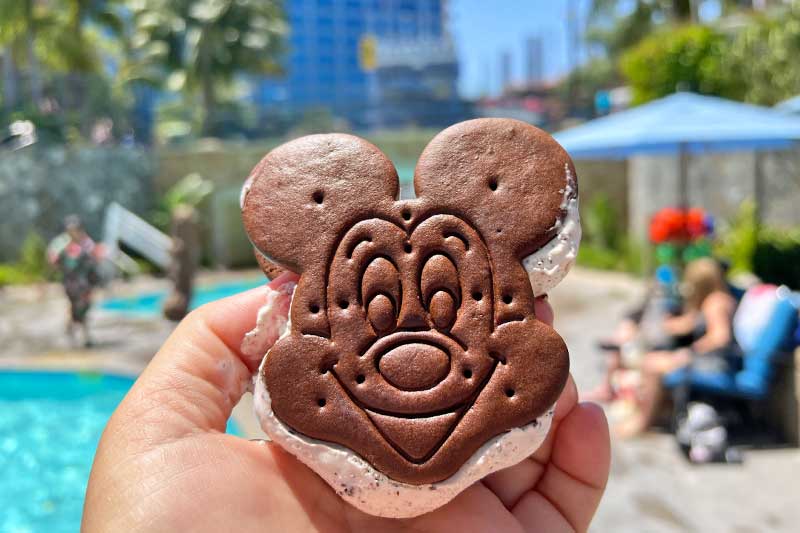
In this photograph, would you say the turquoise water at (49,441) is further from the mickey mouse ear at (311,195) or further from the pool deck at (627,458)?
the mickey mouse ear at (311,195)

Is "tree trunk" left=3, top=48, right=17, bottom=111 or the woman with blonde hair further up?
"tree trunk" left=3, top=48, right=17, bottom=111

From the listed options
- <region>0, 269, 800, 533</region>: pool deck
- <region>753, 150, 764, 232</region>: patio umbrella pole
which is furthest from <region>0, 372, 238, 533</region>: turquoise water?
<region>753, 150, 764, 232</region>: patio umbrella pole

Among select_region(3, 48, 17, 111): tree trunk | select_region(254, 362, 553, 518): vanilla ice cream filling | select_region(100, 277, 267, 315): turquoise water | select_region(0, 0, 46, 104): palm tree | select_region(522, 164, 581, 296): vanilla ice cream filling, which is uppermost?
select_region(0, 0, 46, 104): palm tree

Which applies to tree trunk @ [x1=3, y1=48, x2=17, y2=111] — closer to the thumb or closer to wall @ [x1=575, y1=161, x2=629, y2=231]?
wall @ [x1=575, y1=161, x2=629, y2=231]

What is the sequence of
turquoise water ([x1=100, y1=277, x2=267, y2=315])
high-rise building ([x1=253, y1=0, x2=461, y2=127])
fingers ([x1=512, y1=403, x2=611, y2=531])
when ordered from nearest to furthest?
1. fingers ([x1=512, y1=403, x2=611, y2=531])
2. turquoise water ([x1=100, y1=277, x2=267, y2=315])
3. high-rise building ([x1=253, y1=0, x2=461, y2=127])

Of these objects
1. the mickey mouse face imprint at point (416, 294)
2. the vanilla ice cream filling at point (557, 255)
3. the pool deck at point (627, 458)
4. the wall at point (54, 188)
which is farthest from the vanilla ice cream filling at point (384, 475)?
the wall at point (54, 188)

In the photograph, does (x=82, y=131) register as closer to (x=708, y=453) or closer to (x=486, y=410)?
(x=708, y=453)

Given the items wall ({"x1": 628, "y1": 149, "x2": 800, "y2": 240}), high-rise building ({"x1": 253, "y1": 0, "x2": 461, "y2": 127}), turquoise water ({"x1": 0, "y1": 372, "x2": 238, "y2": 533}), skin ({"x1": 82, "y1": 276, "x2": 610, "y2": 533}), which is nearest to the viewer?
skin ({"x1": 82, "y1": 276, "x2": 610, "y2": 533})
